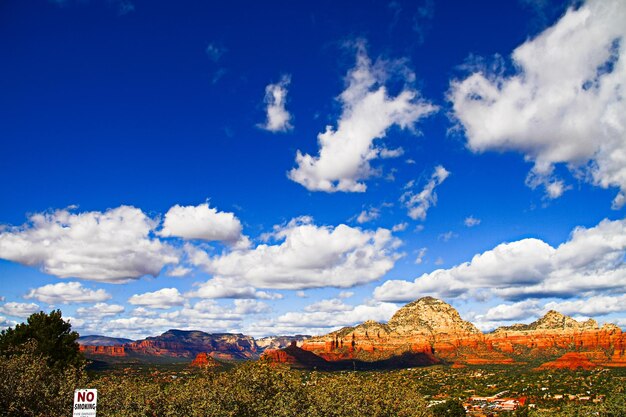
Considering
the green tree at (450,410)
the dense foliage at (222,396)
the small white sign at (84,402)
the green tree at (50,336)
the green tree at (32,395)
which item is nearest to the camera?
the small white sign at (84,402)

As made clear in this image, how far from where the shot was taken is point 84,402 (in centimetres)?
2361

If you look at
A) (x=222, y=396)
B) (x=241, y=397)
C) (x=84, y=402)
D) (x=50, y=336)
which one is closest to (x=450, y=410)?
(x=241, y=397)

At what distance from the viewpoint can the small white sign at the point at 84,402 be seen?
23672 millimetres

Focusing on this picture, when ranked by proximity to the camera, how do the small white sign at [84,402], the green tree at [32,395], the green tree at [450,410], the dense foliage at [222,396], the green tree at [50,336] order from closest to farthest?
the small white sign at [84,402], the green tree at [32,395], the dense foliage at [222,396], the green tree at [50,336], the green tree at [450,410]

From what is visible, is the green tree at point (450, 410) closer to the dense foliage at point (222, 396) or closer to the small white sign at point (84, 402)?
the dense foliage at point (222, 396)

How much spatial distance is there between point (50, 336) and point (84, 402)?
57.1 meters

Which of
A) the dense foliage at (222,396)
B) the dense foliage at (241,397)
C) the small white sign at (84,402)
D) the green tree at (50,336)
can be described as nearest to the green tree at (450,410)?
the dense foliage at (222,396)

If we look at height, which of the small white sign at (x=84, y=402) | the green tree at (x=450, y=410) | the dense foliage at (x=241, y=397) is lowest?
the green tree at (x=450, y=410)

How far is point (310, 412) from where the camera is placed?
40.8 metres

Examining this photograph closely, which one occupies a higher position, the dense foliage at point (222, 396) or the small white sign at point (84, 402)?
the small white sign at point (84, 402)

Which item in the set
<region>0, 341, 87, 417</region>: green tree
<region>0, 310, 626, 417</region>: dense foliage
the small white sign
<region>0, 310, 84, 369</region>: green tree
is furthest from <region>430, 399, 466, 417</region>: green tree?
the small white sign

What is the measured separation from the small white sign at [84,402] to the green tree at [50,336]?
2041 inches

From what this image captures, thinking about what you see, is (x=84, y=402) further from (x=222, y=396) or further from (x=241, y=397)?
(x=241, y=397)

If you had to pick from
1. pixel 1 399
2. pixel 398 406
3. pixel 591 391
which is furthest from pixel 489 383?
pixel 1 399
